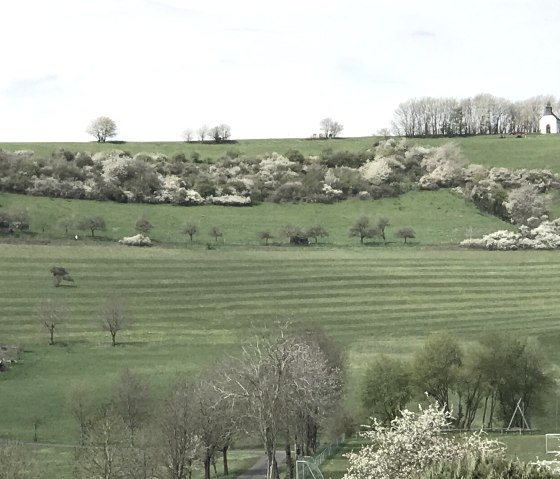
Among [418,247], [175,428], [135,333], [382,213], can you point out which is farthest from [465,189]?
[175,428]

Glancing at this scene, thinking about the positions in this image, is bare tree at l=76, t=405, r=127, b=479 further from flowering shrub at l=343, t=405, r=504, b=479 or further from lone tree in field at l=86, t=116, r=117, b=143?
lone tree in field at l=86, t=116, r=117, b=143

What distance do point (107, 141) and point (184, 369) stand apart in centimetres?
12824

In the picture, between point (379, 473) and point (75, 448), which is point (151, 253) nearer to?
point (75, 448)

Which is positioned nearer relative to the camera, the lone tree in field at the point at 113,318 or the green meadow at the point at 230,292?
the green meadow at the point at 230,292

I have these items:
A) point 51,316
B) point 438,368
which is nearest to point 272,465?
point 438,368

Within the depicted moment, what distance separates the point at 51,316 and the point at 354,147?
116053 mm

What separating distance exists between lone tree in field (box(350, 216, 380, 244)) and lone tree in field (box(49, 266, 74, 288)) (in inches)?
1745

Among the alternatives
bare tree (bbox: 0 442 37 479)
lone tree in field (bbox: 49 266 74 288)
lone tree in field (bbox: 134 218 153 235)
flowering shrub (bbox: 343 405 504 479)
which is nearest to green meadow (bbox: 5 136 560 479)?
lone tree in field (bbox: 49 266 74 288)

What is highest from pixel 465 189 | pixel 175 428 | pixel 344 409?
pixel 465 189

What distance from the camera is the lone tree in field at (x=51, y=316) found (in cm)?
7862

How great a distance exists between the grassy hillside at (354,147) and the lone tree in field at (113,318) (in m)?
88.7

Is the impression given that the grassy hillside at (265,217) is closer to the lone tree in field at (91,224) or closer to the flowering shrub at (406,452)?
the lone tree in field at (91,224)

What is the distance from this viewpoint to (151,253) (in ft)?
351

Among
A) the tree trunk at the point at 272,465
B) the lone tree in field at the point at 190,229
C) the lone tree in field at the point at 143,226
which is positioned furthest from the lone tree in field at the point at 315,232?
the tree trunk at the point at 272,465
